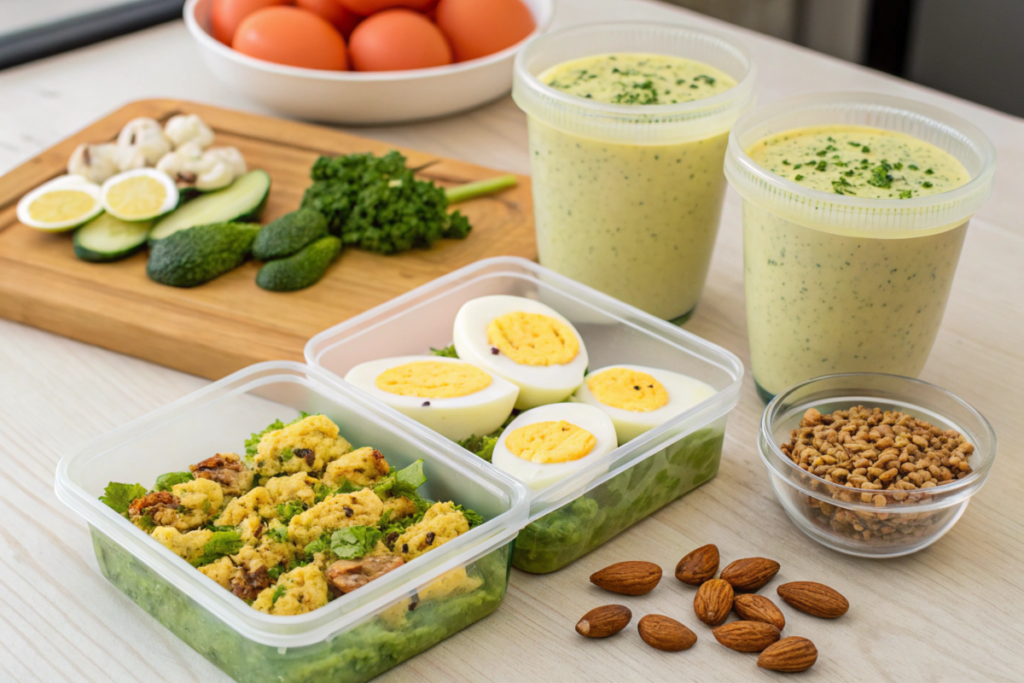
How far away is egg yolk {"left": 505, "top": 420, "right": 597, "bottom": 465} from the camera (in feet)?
5.09

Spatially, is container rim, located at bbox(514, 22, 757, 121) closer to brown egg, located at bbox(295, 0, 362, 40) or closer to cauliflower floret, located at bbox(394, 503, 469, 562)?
cauliflower floret, located at bbox(394, 503, 469, 562)

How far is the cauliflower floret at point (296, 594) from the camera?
4.23 ft

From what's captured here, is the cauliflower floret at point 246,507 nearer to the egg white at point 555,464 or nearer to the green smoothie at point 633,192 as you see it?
the egg white at point 555,464

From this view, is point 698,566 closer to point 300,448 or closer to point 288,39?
point 300,448

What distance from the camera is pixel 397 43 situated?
9.25ft

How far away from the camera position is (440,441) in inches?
61.7

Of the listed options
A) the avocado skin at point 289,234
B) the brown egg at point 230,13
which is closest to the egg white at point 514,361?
the avocado skin at point 289,234

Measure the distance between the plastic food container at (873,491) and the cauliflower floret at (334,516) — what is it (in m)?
0.60

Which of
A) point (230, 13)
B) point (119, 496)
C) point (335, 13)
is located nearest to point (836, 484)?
point (119, 496)

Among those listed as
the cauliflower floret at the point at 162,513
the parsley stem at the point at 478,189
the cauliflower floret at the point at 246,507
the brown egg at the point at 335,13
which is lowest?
the parsley stem at the point at 478,189

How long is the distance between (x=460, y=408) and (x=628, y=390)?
0.95ft

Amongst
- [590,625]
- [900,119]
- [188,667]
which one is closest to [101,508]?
[188,667]

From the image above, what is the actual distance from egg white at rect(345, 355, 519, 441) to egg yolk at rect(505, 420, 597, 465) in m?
0.07

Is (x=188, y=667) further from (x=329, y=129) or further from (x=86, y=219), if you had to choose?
(x=329, y=129)
